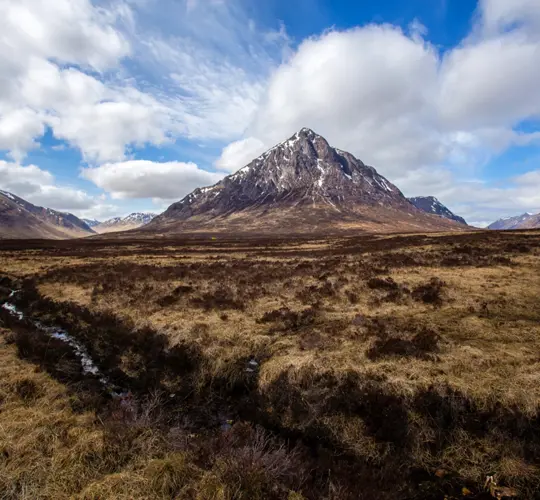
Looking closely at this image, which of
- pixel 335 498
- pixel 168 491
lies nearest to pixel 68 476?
pixel 168 491

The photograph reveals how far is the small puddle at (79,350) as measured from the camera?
39.6ft

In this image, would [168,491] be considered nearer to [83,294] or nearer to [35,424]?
[35,424]

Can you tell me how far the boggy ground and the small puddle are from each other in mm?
430

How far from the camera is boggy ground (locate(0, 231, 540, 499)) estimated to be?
6625mm

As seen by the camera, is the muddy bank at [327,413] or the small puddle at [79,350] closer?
the muddy bank at [327,413]

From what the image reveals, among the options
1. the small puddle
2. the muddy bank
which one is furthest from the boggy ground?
the small puddle

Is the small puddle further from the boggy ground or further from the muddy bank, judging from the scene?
the boggy ground

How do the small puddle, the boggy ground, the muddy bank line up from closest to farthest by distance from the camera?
the boggy ground, the muddy bank, the small puddle

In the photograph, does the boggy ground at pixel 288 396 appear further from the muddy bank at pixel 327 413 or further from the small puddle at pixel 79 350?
the small puddle at pixel 79 350

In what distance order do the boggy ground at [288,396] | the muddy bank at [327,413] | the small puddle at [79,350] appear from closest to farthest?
the boggy ground at [288,396] < the muddy bank at [327,413] < the small puddle at [79,350]

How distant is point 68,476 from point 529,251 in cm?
3870

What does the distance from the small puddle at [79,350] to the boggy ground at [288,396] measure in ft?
1.41

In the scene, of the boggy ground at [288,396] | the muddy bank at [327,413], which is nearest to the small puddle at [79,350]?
the muddy bank at [327,413]

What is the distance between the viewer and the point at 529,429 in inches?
324
